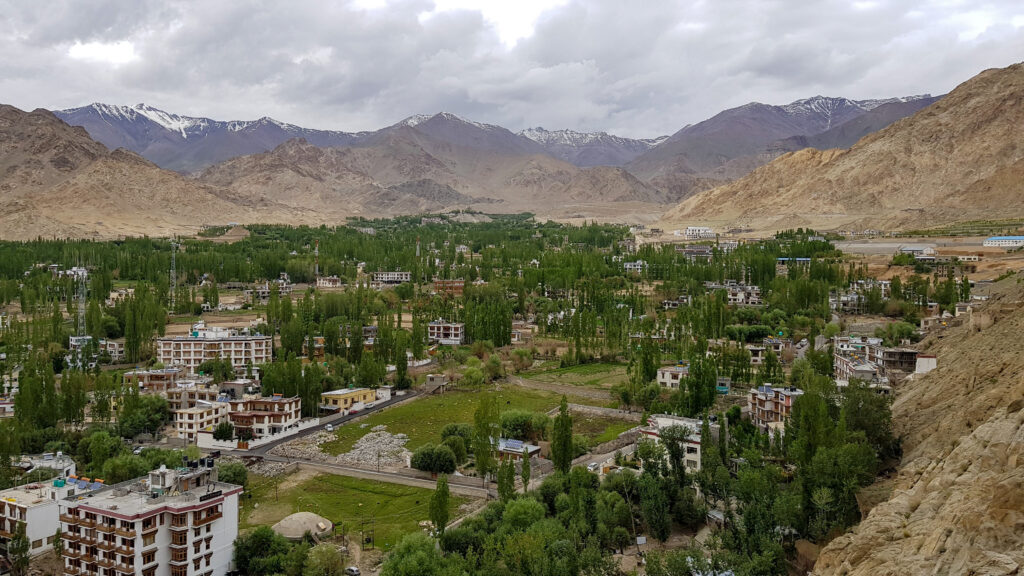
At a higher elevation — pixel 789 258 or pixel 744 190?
pixel 744 190

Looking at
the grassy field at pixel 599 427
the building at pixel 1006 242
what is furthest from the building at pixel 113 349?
the building at pixel 1006 242

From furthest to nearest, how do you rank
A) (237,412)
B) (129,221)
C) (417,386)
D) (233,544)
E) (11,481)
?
(129,221) < (417,386) < (237,412) < (11,481) < (233,544)

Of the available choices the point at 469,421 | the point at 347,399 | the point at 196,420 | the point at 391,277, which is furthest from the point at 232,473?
the point at 391,277

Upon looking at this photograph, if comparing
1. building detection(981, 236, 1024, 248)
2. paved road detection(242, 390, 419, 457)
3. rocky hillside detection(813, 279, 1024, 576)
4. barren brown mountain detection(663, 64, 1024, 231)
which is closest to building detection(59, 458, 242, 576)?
paved road detection(242, 390, 419, 457)

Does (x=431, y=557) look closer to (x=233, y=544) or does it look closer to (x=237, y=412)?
(x=233, y=544)

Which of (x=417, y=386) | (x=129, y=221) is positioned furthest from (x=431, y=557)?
(x=129, y=221)

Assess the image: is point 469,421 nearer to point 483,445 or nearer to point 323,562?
point 483,445

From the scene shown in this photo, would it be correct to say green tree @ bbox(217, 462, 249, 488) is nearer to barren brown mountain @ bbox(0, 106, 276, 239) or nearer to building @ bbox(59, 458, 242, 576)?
building @ bbox(59, 458, 242, 576)
